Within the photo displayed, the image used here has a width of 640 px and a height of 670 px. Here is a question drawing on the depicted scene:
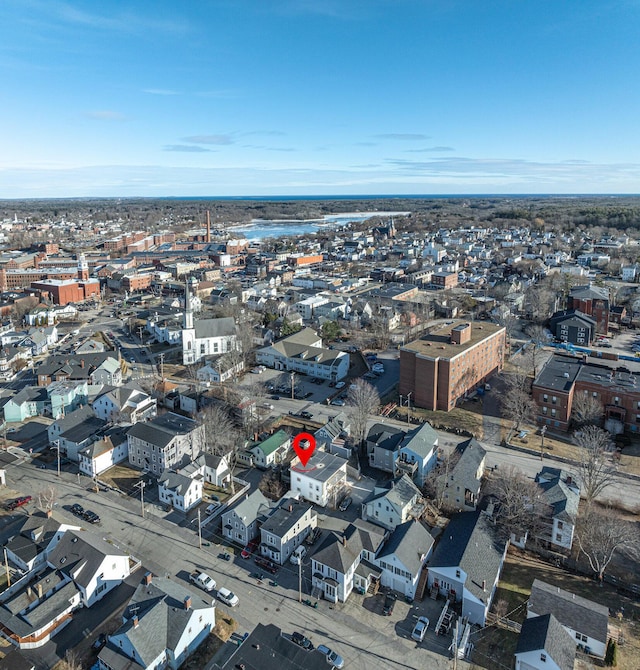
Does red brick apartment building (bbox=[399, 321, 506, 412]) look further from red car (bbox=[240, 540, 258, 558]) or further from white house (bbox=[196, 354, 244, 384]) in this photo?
red car (bbox=[240, 540, 258, 558])

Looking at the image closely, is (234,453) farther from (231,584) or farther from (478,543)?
(478,543)

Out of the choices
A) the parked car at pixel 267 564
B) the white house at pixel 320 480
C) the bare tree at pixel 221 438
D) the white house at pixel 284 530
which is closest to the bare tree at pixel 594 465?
the white house at pixel 320 480

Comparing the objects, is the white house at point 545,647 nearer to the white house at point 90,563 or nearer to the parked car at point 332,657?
the parked car at point 332,657

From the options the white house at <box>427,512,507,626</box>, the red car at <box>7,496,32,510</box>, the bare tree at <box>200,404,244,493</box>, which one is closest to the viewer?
the white house at <box>427,512,507,626</box>

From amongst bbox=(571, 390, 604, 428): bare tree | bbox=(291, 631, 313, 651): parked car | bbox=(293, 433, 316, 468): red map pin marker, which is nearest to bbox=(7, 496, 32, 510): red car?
bbox=(293, 433, 316, 468): red map pin marker

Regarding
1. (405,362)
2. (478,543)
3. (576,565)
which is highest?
(405,362)

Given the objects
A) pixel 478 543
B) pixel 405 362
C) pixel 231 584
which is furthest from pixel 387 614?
pixel 405 362

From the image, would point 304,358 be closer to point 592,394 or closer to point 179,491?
point 179,491
